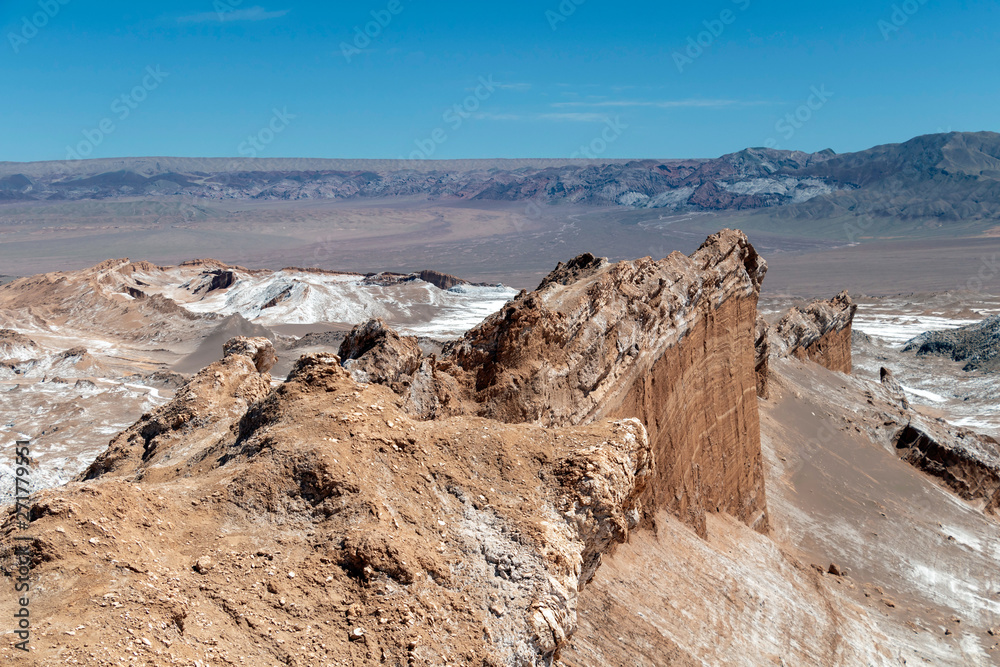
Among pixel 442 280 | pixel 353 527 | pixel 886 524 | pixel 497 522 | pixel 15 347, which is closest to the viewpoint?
pixel 353 527

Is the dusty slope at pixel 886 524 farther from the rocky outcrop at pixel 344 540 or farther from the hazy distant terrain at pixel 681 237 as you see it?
the hazy distant terrain at pixel 681 237

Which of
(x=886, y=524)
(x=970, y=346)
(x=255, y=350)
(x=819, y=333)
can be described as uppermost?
(x=255, y=350)

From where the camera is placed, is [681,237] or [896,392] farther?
[681,237]

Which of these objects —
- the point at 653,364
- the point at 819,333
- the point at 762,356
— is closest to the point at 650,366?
the point at 653,364

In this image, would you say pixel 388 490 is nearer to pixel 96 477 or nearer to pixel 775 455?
pixel 96 477

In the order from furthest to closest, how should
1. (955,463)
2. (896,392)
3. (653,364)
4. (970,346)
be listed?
(970,346)
(896,392)
(955,463)
(653,364)

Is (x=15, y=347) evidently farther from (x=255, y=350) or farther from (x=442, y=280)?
(x=442, y=280)

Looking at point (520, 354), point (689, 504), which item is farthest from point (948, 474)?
point (520, 354)

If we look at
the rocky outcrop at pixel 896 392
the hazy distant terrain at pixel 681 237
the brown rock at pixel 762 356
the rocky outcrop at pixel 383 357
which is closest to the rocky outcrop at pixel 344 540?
the rocky outcrop at pixel 383 357
